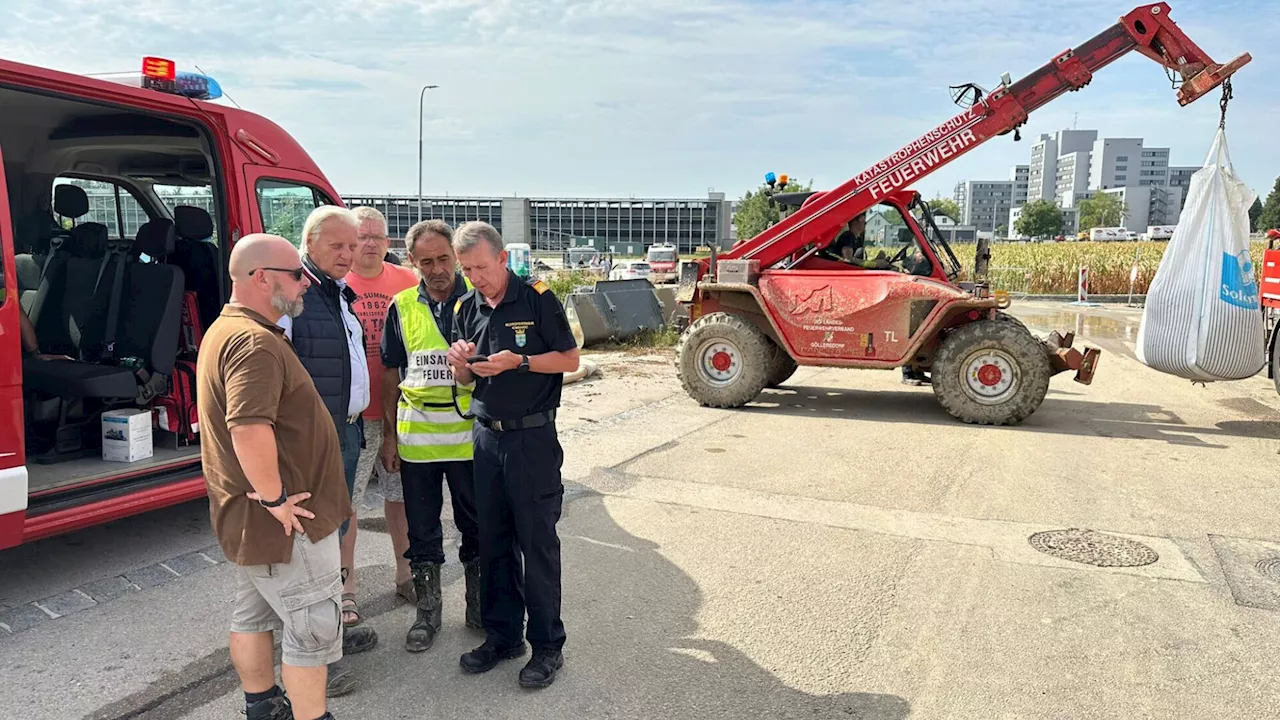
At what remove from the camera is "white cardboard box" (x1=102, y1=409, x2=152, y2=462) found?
478 centimetres

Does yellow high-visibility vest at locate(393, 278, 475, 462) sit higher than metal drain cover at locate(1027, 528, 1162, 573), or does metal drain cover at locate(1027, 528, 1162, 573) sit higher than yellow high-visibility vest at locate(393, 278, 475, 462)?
yellow high-visibility vest at locate(393, 278, 475, 462)

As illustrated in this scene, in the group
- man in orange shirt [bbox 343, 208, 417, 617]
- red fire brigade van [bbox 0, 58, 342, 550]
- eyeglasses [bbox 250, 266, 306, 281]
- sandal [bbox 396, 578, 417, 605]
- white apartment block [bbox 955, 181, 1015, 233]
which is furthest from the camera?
white apartment block [bbox 955, 181, 1015, 233]

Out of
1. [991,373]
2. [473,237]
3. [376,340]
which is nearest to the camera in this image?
[473,237]

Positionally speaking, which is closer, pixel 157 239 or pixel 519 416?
pixel 519 416

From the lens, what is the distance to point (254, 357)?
251 cm

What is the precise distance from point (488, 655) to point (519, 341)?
1.28 metres

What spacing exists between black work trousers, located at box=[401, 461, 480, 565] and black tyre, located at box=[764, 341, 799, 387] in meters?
5.72

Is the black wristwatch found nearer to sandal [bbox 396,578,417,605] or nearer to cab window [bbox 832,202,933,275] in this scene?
sandal [bbox 396,578,417,605]

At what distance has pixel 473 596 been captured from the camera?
384 cm

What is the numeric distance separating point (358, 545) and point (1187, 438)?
23.4 feet

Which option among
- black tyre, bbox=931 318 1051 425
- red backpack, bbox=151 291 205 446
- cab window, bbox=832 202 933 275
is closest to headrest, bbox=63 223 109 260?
red backpack, bbox=151 291 205 446

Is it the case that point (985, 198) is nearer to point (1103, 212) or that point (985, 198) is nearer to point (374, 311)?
point (1103, 212)

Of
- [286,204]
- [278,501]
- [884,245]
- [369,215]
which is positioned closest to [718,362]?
[884,245]

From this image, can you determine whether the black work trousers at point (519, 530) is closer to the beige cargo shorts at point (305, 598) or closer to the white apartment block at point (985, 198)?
the beige cargo shorts at point (305, 598)
